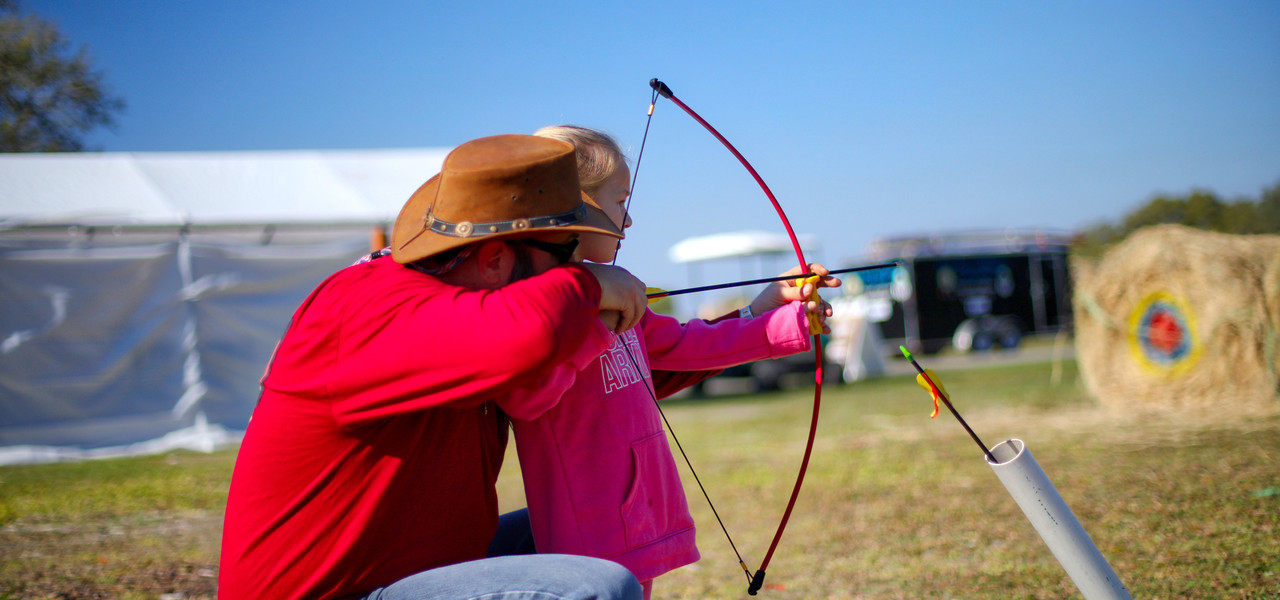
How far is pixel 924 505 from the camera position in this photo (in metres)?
4.43

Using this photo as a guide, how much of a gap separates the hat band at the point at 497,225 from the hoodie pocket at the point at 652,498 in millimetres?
547

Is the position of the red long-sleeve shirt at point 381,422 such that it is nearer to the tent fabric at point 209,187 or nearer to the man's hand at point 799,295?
the man's hand at point 799,295

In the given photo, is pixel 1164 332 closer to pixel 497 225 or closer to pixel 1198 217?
pixel 497 225

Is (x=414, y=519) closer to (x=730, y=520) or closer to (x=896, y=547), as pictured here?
(x=896, y=547)

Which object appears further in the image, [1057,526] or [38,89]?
[38,89]

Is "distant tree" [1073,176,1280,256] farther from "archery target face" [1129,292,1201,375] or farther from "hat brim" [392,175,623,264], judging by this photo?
"hat brim" [392,175,623,264]

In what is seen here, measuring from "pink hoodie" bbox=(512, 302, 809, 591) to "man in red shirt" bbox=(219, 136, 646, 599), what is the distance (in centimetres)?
19

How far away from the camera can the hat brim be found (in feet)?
4.36

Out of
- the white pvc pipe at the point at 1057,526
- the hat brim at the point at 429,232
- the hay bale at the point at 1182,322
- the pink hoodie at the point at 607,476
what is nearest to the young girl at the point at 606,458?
the pink hoodie at the point at 607,476

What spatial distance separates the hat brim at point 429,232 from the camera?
1.33 metres

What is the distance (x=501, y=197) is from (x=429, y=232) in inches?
5.8

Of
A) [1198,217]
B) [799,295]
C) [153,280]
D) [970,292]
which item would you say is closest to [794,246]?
[799,295]

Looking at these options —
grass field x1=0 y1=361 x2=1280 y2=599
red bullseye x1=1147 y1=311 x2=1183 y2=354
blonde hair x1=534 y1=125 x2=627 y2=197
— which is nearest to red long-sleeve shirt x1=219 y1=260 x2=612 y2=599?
blonde hair x1=534 y1=125 x2=627 y2=197

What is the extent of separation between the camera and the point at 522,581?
4.17 ft
